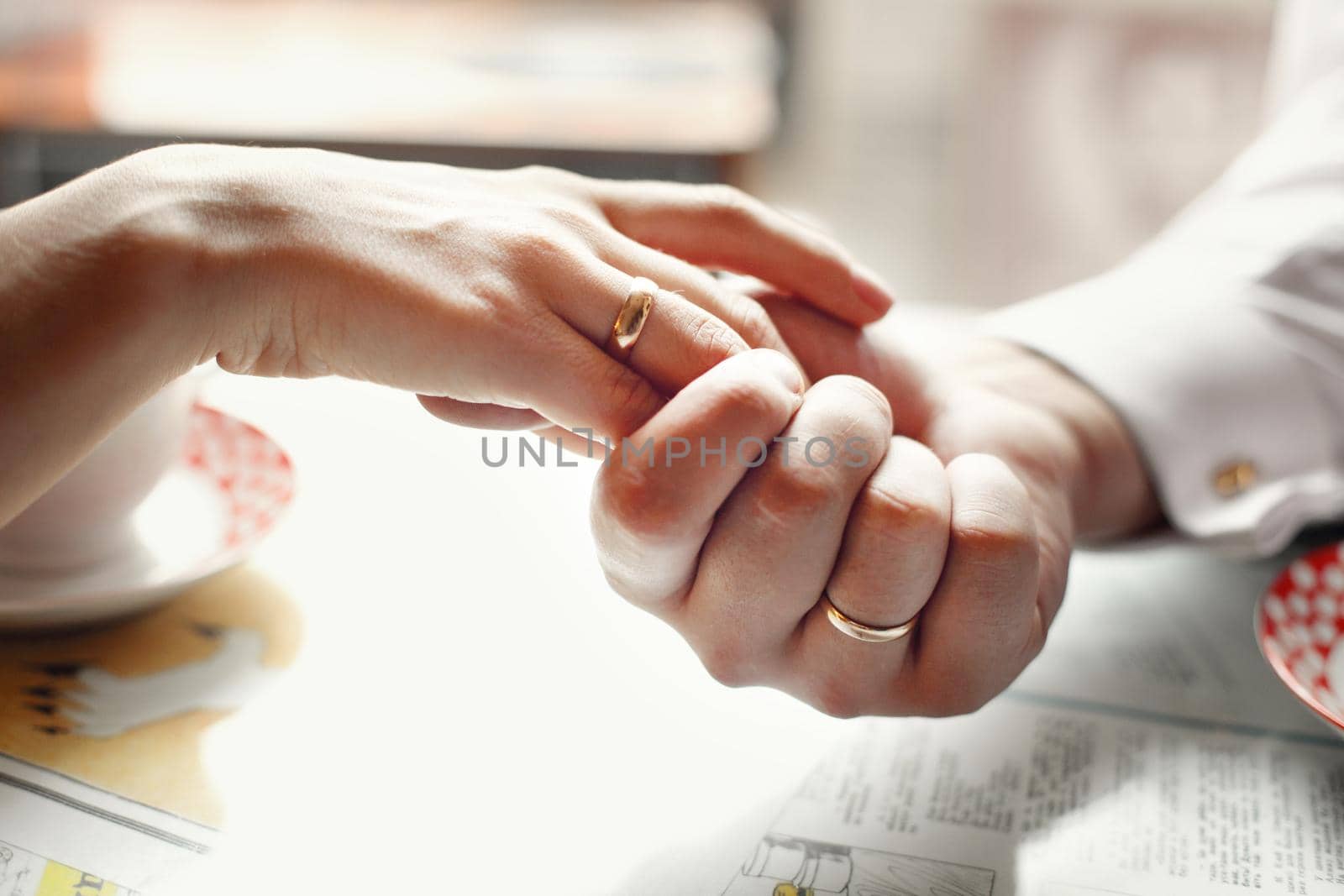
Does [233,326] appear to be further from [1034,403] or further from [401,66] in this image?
[401,66]

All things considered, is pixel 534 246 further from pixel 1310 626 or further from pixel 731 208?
pixel 1310 626

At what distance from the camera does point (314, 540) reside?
657 mm

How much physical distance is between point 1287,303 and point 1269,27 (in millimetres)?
1465

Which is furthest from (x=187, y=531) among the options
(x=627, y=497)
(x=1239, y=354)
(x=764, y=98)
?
(x=764, y=98)

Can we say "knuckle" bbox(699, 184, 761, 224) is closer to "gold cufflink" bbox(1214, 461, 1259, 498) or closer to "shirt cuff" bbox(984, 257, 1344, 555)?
"shirt cuff" bbox(984, 257, 1344, 555)

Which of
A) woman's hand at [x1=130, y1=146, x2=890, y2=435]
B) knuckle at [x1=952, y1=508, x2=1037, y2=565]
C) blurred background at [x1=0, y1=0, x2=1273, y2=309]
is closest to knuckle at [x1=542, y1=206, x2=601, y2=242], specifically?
woman's hand at [x1=130, y1=146, x2=890, y2=435]

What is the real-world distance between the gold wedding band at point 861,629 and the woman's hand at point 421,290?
0.12 metres

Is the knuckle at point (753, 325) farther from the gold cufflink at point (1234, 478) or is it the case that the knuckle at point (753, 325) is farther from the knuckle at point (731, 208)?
the gold cufflink at point (1234, 478)

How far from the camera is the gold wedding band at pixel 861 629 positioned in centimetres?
46

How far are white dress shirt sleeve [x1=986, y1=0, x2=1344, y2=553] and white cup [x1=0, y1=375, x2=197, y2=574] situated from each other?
20.1 inches

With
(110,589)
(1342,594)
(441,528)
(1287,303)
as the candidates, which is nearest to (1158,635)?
(1342,594)

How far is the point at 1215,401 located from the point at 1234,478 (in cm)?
5

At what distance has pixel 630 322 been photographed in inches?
18.9

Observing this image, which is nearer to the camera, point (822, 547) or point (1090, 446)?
point (822, 547)
